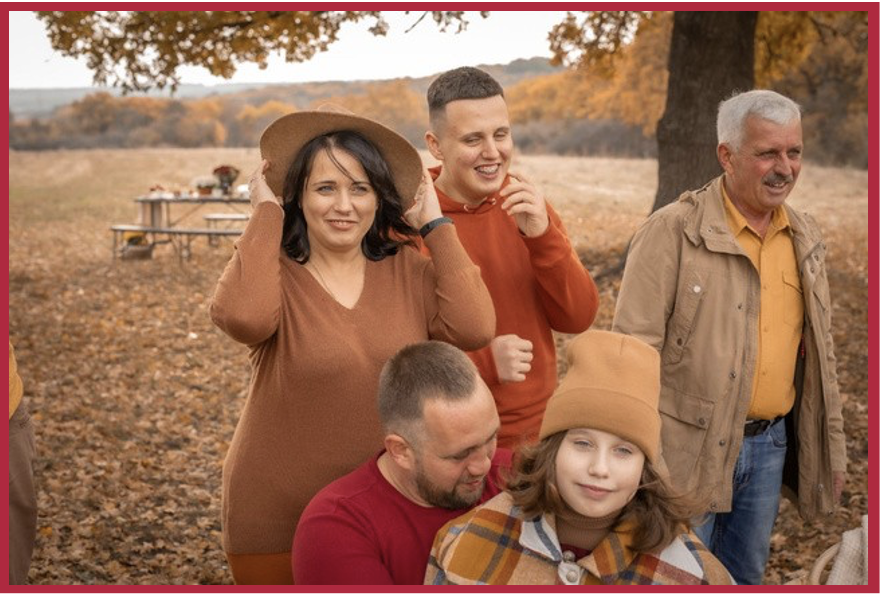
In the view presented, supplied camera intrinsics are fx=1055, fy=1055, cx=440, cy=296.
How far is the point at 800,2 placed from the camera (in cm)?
364

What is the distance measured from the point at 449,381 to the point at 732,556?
5.89ft

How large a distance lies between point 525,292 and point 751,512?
1143 mm

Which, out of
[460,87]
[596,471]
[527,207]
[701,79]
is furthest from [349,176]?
[701,79]

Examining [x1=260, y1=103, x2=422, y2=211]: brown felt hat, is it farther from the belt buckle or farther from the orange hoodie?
the belt buckle

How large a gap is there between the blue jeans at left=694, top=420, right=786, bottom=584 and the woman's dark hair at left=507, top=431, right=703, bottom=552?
1230 mm

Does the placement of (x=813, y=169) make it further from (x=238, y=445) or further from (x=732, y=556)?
(x=238, y=445)

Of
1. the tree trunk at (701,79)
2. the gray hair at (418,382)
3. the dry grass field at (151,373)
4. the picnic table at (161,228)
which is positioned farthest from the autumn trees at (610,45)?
the gray hair at (418,382)

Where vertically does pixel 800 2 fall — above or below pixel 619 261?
above

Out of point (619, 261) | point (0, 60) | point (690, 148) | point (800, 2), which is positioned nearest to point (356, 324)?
point (0, 60)

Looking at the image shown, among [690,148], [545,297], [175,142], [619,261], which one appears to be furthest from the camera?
[175,142]

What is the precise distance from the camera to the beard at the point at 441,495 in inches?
96.6

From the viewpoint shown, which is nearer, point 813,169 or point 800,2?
point 800,2

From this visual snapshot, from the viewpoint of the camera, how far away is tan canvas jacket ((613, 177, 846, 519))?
3439 millimetres

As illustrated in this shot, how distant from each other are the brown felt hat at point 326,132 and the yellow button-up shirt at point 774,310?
119 cm
